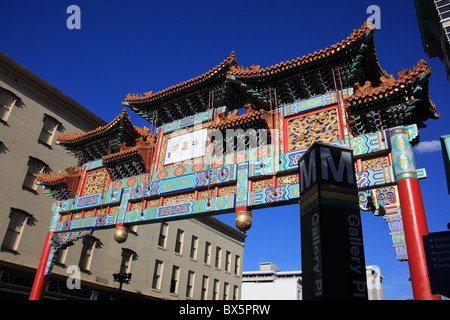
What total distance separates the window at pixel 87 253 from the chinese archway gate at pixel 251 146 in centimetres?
774

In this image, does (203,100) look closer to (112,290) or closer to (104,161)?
(104,161)

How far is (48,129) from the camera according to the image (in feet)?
75.7

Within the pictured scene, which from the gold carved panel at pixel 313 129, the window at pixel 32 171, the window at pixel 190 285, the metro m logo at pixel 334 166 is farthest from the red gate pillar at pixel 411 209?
the window at pixel 190 285

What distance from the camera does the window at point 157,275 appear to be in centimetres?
2726

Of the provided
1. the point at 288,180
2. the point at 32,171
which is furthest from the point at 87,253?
the point at 288,180

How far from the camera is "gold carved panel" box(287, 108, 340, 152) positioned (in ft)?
33.0

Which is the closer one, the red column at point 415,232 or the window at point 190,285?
the red column at point 415,232

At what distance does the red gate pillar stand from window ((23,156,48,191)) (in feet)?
64.8

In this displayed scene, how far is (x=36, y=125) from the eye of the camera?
73.1 ft

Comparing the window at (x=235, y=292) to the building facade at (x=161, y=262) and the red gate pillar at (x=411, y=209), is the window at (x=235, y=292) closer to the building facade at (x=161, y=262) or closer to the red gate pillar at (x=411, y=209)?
Answer: the building facade at (x=161, y=262)

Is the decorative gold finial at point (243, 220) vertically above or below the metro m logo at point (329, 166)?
above

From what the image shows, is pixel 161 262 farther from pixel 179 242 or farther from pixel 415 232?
pixel 415 232
